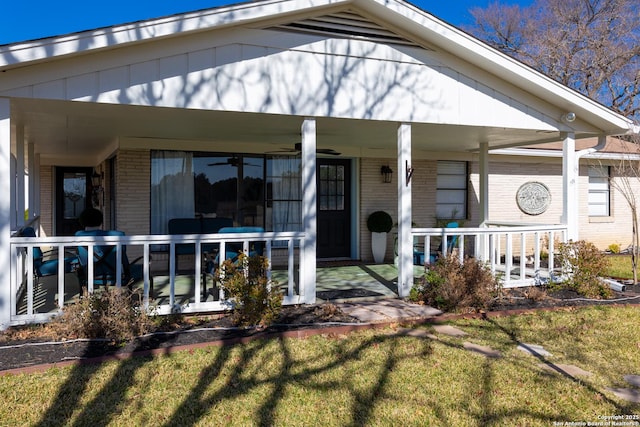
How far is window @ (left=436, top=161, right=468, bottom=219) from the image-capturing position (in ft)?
39.2

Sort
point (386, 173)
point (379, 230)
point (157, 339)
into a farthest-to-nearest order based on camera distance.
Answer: point (386, 173)
point (379, 230)
point (157, 339)

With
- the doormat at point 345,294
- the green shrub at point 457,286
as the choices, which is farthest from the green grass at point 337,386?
the doormat at point 345,294

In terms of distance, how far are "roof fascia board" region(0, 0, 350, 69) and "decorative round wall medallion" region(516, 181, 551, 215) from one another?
8.32 m

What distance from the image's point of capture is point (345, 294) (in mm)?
7125

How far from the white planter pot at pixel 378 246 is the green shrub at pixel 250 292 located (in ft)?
17.7

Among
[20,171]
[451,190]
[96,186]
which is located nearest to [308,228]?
[20,171]

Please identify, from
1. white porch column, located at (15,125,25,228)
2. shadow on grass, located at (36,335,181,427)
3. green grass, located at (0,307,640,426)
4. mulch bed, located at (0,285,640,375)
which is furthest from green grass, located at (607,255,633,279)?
white porch column, located at (15,125,25,228)

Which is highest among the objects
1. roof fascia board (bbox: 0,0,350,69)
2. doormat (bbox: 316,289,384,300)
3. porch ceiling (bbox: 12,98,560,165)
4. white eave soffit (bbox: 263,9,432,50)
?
white eave soffit (bbox: 263,9,432,50)

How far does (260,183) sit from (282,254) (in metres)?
1.56

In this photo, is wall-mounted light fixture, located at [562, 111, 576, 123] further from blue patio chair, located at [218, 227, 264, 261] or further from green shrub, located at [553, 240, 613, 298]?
blue patio chair, located at [218, 227, 264, 261]

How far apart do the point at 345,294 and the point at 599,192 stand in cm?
1040

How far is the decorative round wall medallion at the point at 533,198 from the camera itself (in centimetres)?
1260

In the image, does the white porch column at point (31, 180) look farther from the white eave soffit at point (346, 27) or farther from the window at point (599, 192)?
the window at point (599, 192)

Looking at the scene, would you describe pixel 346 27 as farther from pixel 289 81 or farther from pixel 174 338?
pixel 174 338
